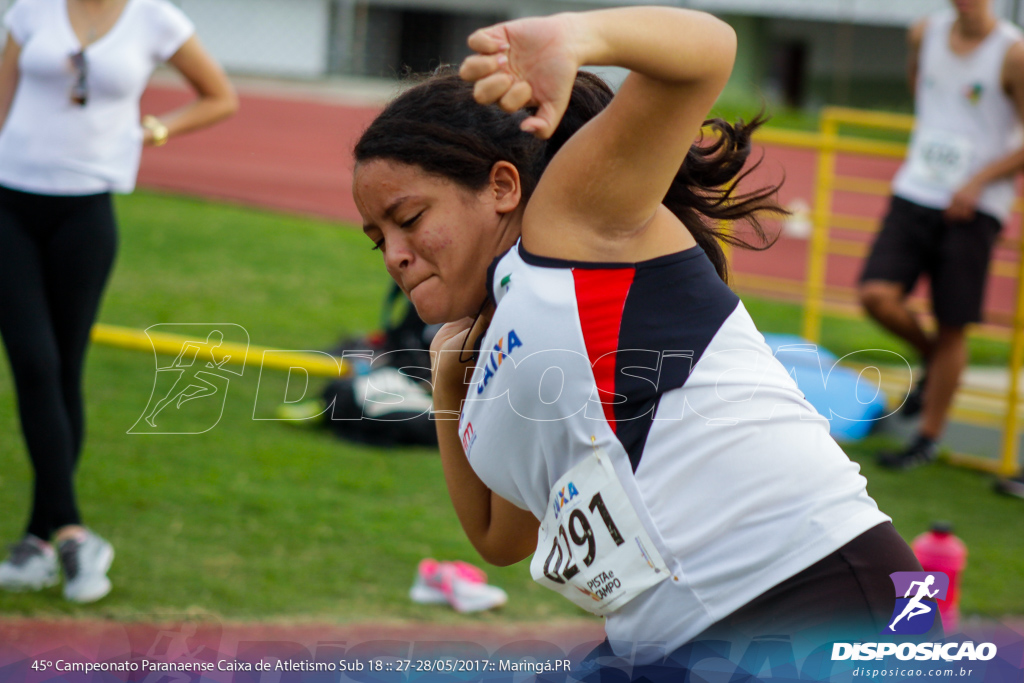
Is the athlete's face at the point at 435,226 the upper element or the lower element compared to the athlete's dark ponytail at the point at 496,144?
lower

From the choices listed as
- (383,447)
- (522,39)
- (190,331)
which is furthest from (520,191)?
(190,331)

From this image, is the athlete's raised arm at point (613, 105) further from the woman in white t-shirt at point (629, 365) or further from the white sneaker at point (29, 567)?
the white sneaker at point (29, 567)

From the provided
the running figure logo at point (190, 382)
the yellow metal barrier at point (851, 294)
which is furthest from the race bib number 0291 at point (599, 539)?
the yellow metal barrier at point (851, 294)

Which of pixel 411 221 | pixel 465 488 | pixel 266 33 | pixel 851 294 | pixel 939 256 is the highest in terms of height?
pixel 411 221

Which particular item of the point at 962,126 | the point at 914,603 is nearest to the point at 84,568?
the point at 914,603

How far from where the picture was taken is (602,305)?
4.44ft

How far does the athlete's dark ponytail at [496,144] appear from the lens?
150cm

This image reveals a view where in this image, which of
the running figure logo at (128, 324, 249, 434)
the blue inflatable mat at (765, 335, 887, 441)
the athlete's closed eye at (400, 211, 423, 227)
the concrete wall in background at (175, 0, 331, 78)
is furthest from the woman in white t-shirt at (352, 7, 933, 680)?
the concrete wall in background at (175, 0, 331, 78)

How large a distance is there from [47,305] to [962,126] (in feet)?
15.1

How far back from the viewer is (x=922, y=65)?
580 centimetres

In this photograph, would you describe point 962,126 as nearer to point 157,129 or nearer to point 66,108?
point 157,129

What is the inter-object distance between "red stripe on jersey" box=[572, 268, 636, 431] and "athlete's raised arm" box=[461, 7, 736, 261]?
3 centimetres

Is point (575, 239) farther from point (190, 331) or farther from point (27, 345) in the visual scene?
point (190, 331)

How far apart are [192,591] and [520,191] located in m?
2.61
